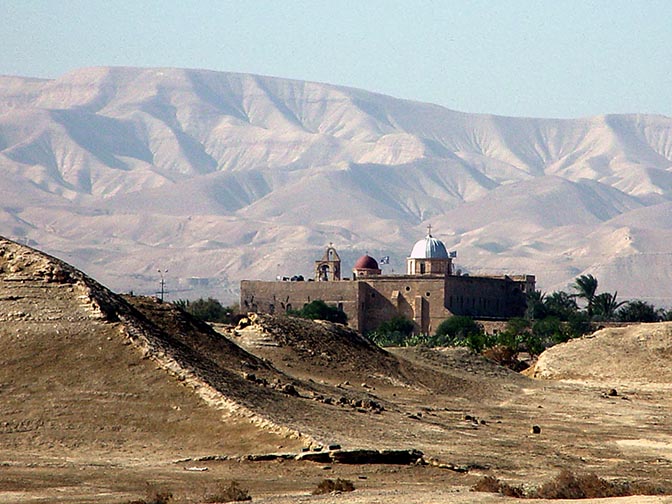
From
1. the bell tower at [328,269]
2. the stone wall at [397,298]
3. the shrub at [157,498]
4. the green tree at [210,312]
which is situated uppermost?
the bell tower at [328,269]

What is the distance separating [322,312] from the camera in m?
111

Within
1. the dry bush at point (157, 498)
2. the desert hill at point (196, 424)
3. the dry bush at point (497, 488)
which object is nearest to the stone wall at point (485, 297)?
the desert hill at point (196, 424)

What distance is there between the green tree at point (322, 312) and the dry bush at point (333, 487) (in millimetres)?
84091

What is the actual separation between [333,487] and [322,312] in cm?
8699

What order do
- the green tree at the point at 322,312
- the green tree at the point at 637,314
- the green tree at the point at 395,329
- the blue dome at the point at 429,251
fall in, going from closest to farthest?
the green tree at the point at 395,329, the green tree at the point at 322,312, the green tree at the point at 637,314, the blue dome at the point at 429,251

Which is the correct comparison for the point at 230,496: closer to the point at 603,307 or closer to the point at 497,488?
the point at 497,488

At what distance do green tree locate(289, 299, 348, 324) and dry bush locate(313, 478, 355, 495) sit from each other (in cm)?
8409

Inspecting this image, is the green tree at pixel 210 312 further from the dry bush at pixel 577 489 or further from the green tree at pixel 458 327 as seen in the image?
the dry bush at pixel 577 489

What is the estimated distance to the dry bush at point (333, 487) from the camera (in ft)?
77.7

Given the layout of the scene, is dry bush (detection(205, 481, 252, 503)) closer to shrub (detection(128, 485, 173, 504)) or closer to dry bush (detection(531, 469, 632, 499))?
shrub (detection(128, 485, 173, 504))

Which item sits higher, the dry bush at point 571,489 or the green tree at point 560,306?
the green tree at point 560,306

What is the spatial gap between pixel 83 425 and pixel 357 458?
5.34 meters

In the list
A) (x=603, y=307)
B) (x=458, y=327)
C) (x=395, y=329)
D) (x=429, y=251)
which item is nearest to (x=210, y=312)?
(x=395, y=329)

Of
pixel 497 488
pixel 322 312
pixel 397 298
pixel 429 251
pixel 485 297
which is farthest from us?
pixel 429 251
